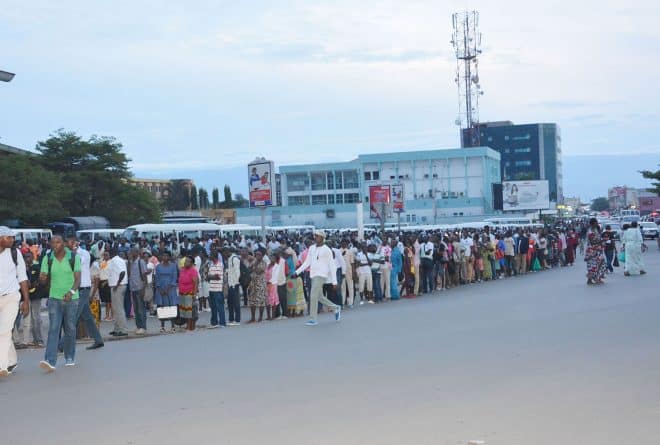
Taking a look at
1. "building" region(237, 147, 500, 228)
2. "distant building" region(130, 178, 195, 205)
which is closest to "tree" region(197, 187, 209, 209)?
"distant building" region(130, 178, 195, 205)

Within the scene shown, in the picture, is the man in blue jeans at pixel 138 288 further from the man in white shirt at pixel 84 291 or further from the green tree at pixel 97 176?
the green tree at pixel 97 176

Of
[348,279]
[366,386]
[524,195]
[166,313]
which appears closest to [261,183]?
[348,279]

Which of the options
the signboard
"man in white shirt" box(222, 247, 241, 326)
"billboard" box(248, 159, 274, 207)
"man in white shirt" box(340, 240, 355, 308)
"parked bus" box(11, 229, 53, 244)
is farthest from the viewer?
the signboard

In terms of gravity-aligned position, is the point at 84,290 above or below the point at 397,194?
below

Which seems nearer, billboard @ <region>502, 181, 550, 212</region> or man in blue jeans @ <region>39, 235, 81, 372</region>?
man in blue jeans @ <region>39, 235, 81, 372</region>

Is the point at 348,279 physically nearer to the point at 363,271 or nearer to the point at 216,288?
the point at 363,271

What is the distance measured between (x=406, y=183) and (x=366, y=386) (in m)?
94.4

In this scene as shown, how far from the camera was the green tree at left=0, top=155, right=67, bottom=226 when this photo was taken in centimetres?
5419

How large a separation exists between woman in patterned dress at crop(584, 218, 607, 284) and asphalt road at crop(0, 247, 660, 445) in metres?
7.01

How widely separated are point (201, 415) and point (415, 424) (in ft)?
6.77

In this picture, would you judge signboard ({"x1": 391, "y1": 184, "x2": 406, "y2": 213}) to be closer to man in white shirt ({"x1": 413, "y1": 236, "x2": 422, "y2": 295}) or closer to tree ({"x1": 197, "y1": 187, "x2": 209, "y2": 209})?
man in white shirt ({"x1": 413, "y1": 236, "x2": 422, "y2": 295})

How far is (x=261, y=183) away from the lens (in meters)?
28.3

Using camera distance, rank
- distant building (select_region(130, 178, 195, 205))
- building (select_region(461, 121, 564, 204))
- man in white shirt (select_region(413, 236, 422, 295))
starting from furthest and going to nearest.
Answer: building (select_region(461, 121, 564, 204)), distant building (select_region(130, 178, 195, 205)), man in white shirt (select_region(413, 236, 422, 295))

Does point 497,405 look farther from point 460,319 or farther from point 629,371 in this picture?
point 460,319
